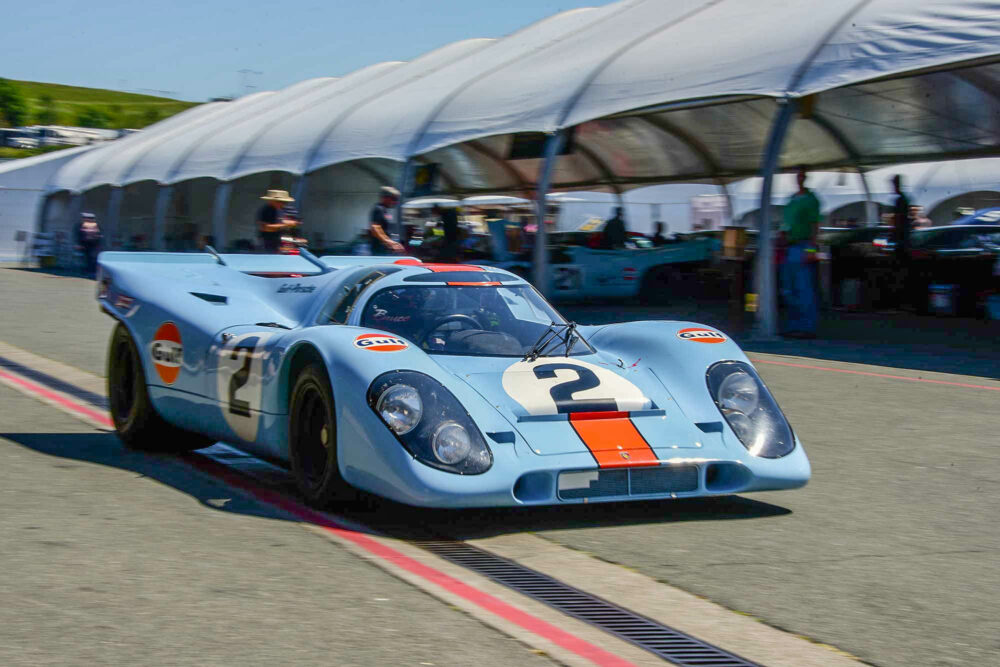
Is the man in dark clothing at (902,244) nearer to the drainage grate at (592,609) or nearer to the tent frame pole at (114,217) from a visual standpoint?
the drainage grate at (592,609)

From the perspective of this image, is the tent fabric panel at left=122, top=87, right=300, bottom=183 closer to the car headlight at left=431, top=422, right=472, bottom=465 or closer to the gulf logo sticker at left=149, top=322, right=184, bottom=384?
the gulf logo sticker at left=149, top=322, right=184, bottom=384

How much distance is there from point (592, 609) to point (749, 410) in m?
1.82

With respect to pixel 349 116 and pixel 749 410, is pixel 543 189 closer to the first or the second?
pixel 349 116

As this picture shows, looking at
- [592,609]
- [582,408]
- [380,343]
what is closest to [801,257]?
[582,408]

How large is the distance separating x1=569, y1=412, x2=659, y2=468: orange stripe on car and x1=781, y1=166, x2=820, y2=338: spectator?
29.6 ft

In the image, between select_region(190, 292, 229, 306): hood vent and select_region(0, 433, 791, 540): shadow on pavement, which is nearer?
select_region(0, 433, 791, 540): shadow on pavement

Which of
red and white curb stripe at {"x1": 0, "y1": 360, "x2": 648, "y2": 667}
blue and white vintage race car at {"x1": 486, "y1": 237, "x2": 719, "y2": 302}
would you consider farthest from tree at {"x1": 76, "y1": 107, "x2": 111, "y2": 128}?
red and white curb stripe at {"x1": 0, "y1": 360, "x2": 648, "y2": 667}

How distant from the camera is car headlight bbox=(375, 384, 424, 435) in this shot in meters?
4.76

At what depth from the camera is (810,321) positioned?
1380 cm

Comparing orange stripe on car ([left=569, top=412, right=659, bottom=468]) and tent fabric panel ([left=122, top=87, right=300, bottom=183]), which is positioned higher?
tent fabric panel ([left=122, top=87, right=300, bottom=183])

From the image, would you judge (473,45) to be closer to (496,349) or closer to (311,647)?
(496,349)

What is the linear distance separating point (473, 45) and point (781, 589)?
22736 millimetres

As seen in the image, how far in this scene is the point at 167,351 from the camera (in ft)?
21.7

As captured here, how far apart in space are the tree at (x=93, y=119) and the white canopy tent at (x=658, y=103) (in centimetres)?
13193
